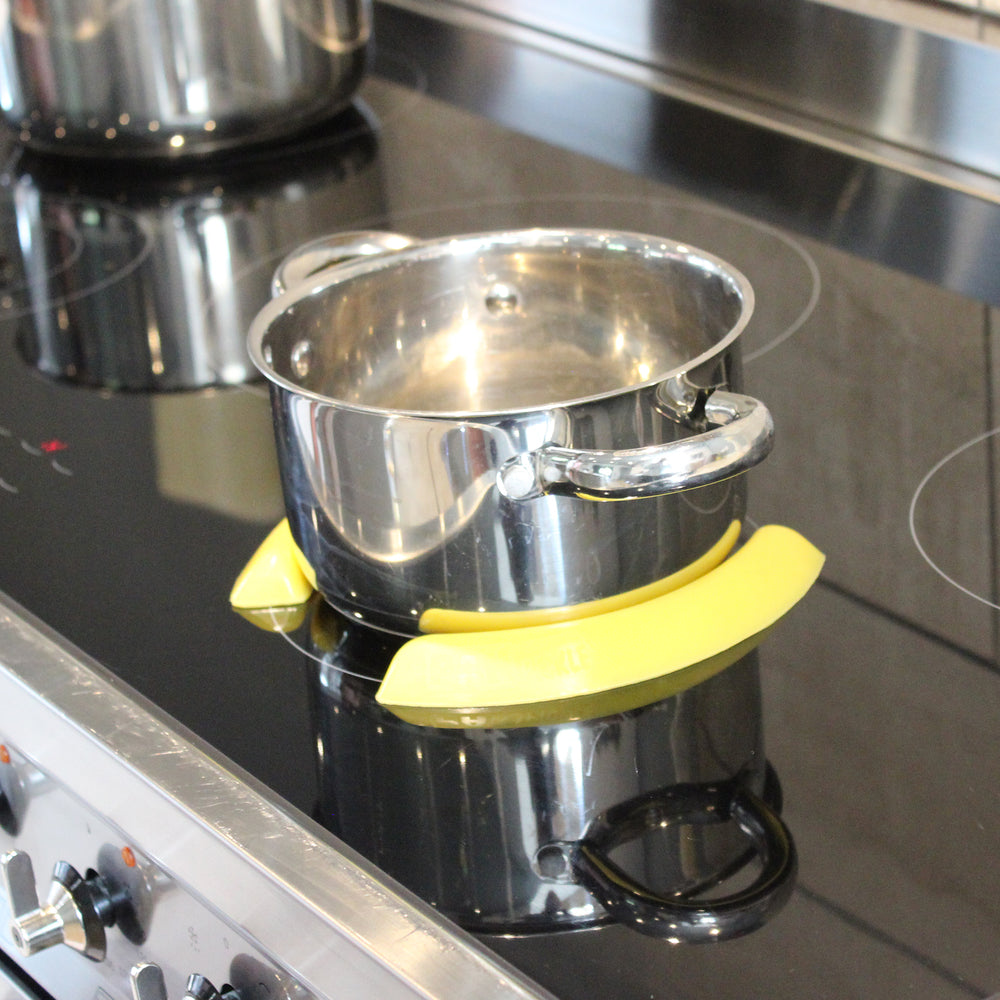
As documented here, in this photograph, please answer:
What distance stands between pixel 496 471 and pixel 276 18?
2.11ft

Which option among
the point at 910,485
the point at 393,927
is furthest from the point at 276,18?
the point at 393,927

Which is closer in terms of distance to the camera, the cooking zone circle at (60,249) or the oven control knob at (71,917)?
the oven control knob at (71,917)

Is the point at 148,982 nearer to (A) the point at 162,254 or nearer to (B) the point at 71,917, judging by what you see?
(B) the point at 71,917

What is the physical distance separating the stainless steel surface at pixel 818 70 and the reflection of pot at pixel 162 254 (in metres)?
0.22

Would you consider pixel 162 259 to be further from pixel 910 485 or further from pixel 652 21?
pixel 910 485

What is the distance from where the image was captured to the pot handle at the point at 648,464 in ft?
1.59

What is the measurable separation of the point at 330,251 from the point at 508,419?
0.26m

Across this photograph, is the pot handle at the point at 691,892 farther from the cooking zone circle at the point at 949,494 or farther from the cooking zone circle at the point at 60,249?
the cooking zone circle at the point at 60,249

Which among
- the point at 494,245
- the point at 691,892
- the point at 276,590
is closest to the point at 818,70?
the point at 494,245

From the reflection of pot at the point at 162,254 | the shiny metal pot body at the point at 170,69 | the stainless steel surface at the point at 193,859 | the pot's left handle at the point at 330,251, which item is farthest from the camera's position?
the shiny metal pot body at the point at 170,69

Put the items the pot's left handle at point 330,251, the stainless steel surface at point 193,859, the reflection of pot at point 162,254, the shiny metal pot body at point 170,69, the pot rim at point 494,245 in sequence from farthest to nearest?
the shiny metal pot body at point 170,69, the reflection of pot at point 162,254, the pot's left handle at point 330,251, the pot rim at point 494,245, the stainless steel surface at point 193,859

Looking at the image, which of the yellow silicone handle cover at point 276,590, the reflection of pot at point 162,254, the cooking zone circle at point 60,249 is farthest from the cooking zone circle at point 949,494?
the cooking zone circle at point 60,249

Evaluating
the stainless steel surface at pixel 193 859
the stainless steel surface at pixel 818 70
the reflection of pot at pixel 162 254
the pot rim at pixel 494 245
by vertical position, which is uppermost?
the pot rim at pixel 494 245

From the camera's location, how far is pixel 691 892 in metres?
0.46
